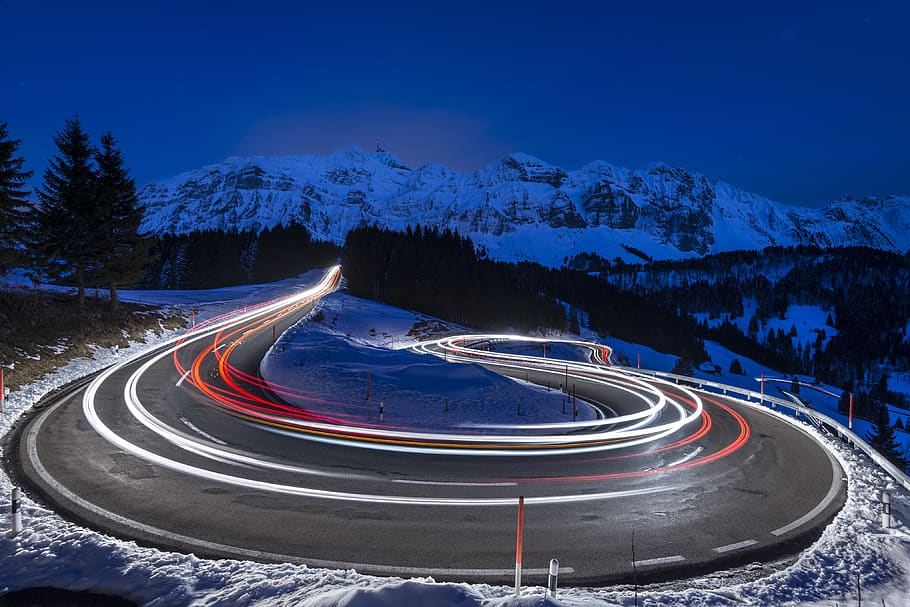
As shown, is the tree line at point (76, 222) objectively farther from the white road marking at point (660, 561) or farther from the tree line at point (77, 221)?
the white road marking at point (660, 561)

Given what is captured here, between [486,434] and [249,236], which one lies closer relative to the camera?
[486,434]

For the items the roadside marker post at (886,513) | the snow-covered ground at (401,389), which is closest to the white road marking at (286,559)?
the roadside marker post at (886,513)

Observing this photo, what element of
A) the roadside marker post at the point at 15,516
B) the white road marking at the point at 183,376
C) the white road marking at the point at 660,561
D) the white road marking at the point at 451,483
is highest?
the roadside marker post at the point at 15,516

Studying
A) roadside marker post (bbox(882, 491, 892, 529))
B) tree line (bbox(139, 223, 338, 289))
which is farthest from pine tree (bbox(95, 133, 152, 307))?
tree line (bbox(139, 223, 338, 289))

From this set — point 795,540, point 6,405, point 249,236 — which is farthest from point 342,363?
point 249,236

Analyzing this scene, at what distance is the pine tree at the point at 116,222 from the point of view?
33125mm

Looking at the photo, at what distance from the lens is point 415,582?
20.7 ft

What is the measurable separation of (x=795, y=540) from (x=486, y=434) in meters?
8.78

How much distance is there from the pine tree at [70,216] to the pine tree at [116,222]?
0.63m

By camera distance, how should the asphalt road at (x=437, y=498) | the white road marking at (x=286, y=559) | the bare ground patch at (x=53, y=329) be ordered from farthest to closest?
the bare ground patch at (x=53, y=329)
the asphalt road at (x=437, y=498)
the white road marking at (x=286, y=559)

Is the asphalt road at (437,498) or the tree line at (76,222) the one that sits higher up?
the tree line at (76,222)

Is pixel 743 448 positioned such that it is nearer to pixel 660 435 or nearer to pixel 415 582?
pixel 660 435

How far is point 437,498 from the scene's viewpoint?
1035 centimetres

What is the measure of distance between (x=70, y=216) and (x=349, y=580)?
35.9 meters
